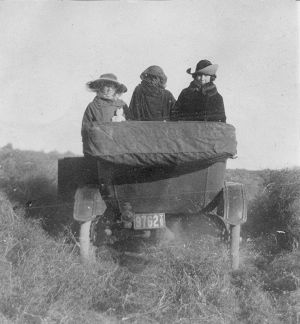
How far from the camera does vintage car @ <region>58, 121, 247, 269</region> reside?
4039mm

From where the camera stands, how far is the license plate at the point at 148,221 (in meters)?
4.67

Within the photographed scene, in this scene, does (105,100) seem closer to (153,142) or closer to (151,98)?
(151,98)

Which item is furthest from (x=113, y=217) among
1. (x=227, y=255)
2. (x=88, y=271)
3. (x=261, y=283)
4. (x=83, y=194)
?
(x=261, y=283)

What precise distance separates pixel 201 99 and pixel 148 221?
188cm

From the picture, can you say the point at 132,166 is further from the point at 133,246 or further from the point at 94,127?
the point at 133,246

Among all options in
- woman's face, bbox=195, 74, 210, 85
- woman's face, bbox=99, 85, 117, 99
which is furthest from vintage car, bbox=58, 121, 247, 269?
woman's face, bbox=195, 74, 210, 85

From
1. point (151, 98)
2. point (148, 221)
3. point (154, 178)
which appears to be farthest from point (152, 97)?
point (148, 221)

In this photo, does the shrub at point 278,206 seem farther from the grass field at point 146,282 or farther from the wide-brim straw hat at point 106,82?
the wide-brim straw hat at point 106,82

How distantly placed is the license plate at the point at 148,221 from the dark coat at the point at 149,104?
1892 mm

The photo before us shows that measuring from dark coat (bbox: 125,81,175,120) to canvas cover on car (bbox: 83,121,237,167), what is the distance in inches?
82.2

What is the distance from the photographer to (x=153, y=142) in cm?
405

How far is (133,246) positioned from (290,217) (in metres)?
2.36

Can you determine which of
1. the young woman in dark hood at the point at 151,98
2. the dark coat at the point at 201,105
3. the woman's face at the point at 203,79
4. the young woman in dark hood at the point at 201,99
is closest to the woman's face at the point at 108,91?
the young woman in dark hood at the point at 151,98

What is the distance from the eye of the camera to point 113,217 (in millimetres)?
5305
